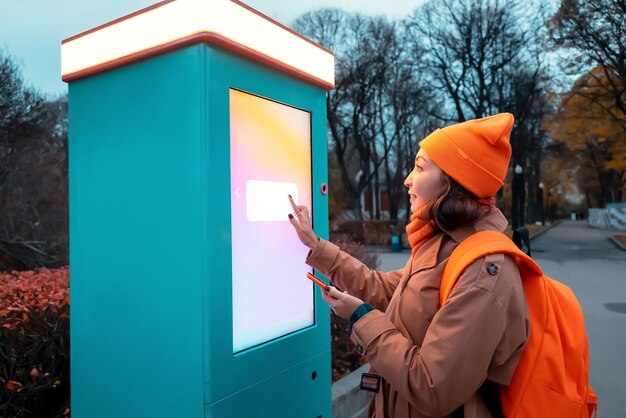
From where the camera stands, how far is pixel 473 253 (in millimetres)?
1327

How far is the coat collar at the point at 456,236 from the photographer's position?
4.87 feet

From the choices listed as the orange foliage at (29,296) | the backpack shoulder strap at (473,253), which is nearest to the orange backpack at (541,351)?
the backpack shoulder strap at (473,253)

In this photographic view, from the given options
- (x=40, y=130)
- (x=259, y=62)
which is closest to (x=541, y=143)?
(x=40, y=130)

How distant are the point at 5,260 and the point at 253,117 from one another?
28.4ft

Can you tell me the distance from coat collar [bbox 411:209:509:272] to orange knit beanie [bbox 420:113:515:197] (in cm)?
10

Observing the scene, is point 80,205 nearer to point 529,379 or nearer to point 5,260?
point 529,379

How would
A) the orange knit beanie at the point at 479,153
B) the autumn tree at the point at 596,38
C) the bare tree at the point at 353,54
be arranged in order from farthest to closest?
the bare tree at the point at 353,54, the autumn tree at the point at 596,38, the orange knit beanie at the point at 479,153

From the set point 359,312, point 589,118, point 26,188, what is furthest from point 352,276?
point 589,118

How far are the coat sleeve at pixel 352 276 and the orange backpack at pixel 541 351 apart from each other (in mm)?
619

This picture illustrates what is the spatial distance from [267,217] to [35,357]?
148 cm

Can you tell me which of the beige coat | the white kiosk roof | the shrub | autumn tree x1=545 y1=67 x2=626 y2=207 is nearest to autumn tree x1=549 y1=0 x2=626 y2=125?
autumn tree x1=545 y1=67 x2=626 y2=207

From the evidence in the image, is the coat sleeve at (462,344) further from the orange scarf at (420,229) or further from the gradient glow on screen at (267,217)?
the gradient glow on screen at (267,217)

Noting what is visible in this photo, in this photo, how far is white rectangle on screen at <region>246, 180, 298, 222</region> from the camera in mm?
1855

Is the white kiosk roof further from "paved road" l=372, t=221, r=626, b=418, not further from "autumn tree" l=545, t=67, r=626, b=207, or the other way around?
"autumn tree" l=545, t=67, r=626, b=207
